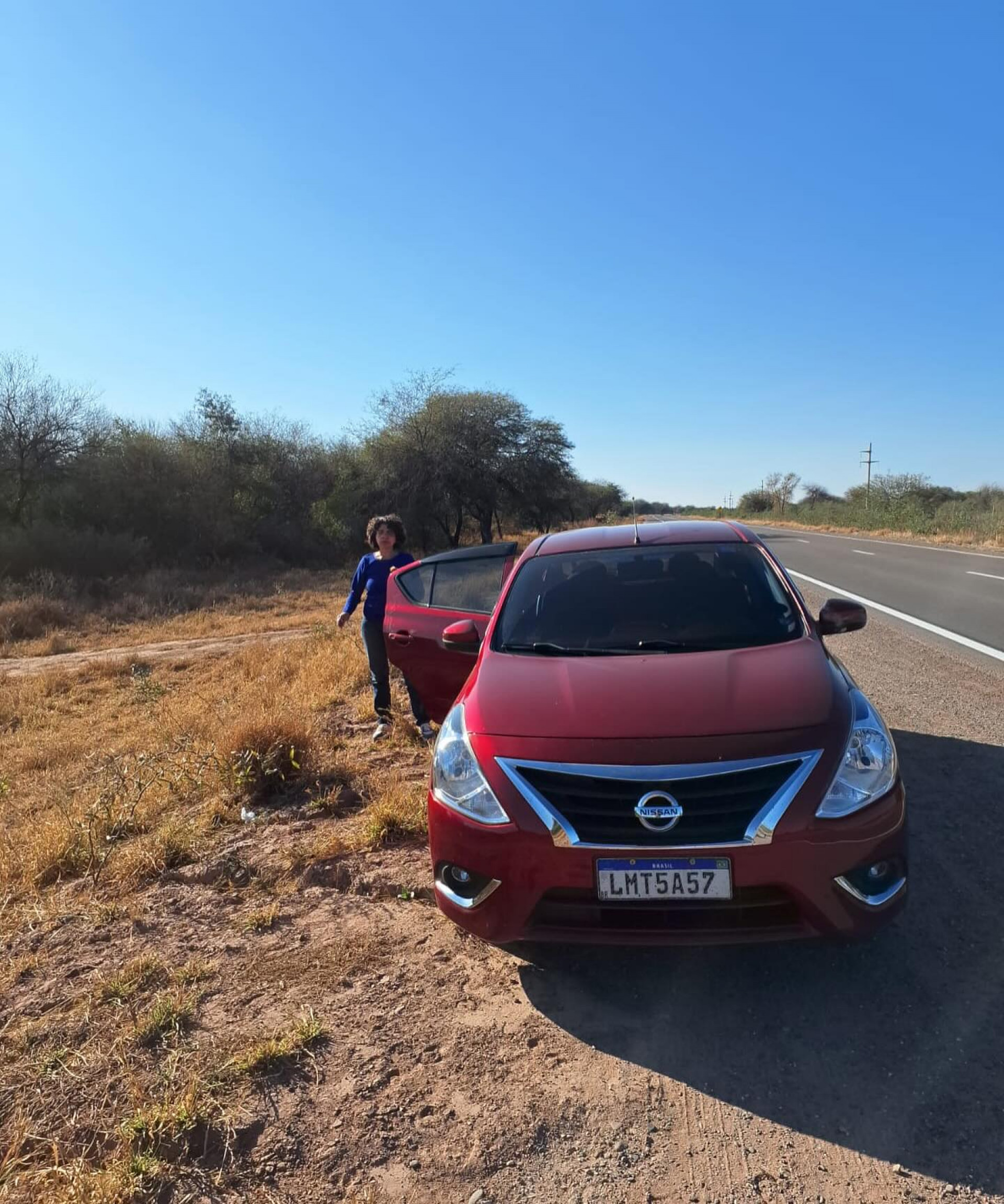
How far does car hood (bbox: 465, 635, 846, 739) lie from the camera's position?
2.44 m

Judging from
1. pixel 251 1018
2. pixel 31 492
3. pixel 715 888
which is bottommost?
pixel 251 1018

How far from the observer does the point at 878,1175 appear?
1.80 m

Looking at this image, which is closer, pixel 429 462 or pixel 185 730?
pixel 185 730

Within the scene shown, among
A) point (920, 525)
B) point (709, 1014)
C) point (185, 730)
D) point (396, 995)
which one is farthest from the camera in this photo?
point (920, 525)

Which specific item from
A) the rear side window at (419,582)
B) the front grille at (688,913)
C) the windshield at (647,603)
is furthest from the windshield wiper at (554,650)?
the rear side window at (419,582)

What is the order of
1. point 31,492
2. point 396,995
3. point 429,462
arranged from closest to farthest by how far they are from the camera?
1. point 396,995
2. point 31,492
3. point 429,462

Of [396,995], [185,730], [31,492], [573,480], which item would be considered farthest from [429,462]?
[396,995]

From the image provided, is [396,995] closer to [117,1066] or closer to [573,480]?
[117,1066]

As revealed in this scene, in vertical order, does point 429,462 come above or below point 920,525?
above

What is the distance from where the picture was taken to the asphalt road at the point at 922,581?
8898 mm

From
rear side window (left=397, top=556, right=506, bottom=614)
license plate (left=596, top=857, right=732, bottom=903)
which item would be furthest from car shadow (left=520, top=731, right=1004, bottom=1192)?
rear side window (left=397, top=556, right=506, bottom=614)

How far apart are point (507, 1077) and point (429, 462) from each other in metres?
27.3

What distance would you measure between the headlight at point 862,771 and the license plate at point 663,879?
1.24 ft

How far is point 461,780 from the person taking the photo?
258 centimetres
